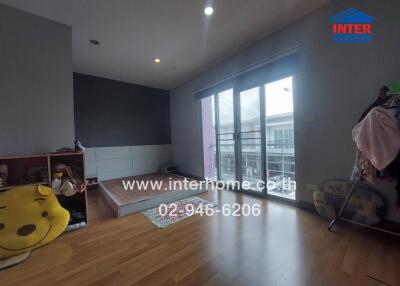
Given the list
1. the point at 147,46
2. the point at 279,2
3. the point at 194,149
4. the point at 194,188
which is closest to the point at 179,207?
the point at 194,188

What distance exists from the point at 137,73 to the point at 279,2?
10.4 ft

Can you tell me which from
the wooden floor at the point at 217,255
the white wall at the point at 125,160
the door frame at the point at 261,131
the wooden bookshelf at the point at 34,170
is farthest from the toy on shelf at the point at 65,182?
the door frame at the point at 261,131

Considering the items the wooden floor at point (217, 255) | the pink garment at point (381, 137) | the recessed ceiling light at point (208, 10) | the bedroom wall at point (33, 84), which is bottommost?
the wooden floor at point (217, 255)

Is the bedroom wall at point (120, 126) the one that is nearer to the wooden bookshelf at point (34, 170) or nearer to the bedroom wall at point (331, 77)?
the wooden bookshelf at point (34, 170)

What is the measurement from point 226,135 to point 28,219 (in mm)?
3195

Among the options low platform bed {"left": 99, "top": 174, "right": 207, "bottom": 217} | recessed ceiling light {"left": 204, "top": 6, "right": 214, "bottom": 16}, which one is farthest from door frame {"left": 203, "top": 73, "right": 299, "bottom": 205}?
recessed ceiling light {"left": 204, "top": 6, "right": 214, "bottom": 16}

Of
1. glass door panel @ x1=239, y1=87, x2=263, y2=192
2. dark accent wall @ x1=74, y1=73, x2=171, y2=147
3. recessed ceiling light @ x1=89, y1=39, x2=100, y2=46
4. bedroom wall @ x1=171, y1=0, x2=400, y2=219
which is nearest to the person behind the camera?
A: bedroom wall @ x1=171, y1=0, x2=400, y2=219

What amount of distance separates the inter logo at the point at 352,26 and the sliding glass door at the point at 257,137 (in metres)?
0.70

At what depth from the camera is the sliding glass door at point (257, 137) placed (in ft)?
9.18

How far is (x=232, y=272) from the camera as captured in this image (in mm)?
1344

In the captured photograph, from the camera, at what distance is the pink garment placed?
138cm

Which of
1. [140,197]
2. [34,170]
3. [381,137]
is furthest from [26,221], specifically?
[381,137]

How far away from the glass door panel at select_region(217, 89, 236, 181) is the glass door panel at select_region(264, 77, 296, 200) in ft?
2.45

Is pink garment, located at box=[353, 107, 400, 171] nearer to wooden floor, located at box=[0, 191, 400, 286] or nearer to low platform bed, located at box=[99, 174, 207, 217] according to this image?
wooden floor, located at box=[0, 191, 400, 286]
